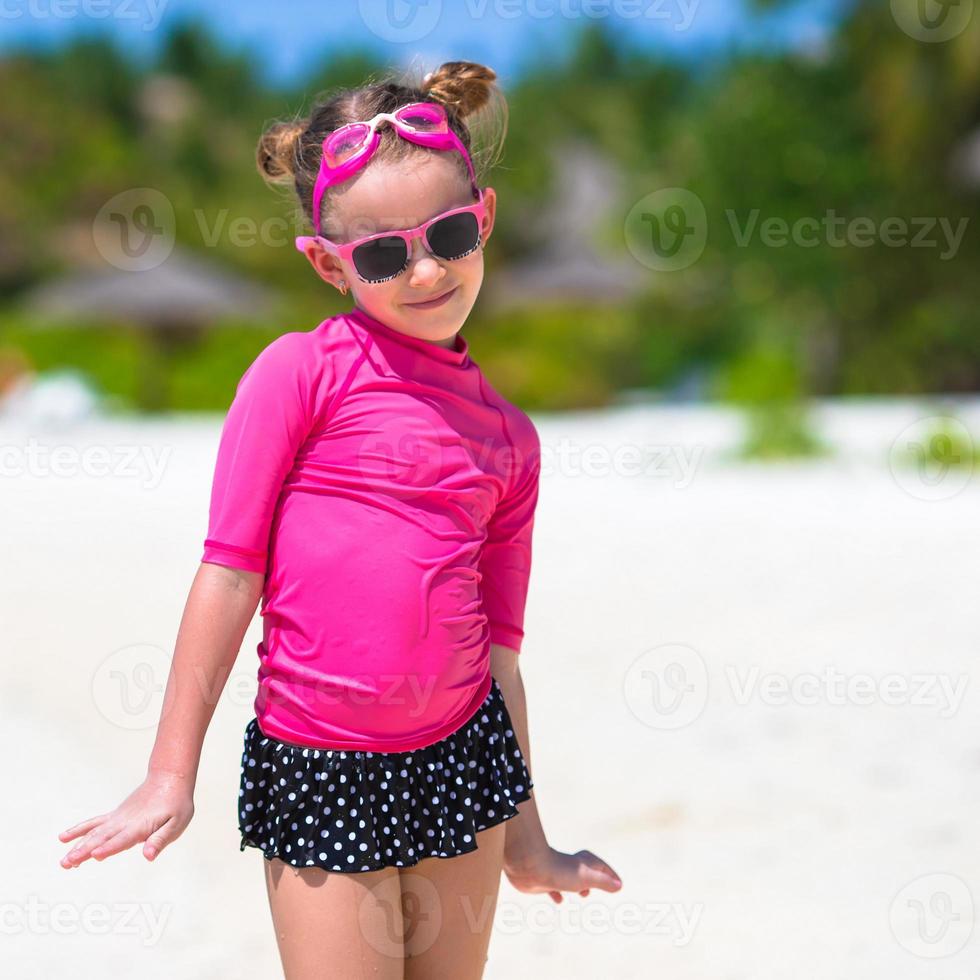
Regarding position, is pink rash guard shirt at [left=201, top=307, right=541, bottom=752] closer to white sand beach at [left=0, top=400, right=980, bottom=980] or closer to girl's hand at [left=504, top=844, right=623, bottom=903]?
girl's hand at [left=504, top=844, right=623, bottom=903]

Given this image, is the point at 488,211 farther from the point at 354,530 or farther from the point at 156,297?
the point at 156,297

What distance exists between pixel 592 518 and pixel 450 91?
689 centimetres

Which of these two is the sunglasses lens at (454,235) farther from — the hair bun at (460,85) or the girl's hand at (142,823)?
the girl's hand at (142,823)

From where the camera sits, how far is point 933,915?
3.45m

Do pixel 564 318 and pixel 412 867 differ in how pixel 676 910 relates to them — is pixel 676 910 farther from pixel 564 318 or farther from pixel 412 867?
pixel 564 318

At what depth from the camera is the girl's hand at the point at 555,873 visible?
2072 mm

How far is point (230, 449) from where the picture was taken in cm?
171

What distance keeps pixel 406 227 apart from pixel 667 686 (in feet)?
13.0

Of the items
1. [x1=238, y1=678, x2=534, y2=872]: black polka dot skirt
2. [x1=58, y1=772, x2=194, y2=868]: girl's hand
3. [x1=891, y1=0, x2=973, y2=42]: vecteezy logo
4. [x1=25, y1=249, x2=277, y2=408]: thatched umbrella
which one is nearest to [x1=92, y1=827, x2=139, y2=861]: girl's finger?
[x1=58, y1=772, x2=194, y2=868]: girl's hand

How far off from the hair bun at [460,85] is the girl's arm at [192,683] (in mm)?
830

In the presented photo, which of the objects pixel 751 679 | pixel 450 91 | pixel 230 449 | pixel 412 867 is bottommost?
pixel 751 679

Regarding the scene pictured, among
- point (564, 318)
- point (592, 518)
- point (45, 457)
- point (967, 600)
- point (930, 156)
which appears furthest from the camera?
point (564, 318)

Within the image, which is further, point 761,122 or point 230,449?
point 761,122

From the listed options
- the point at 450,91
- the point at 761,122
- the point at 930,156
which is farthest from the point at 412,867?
the point at 930,156
